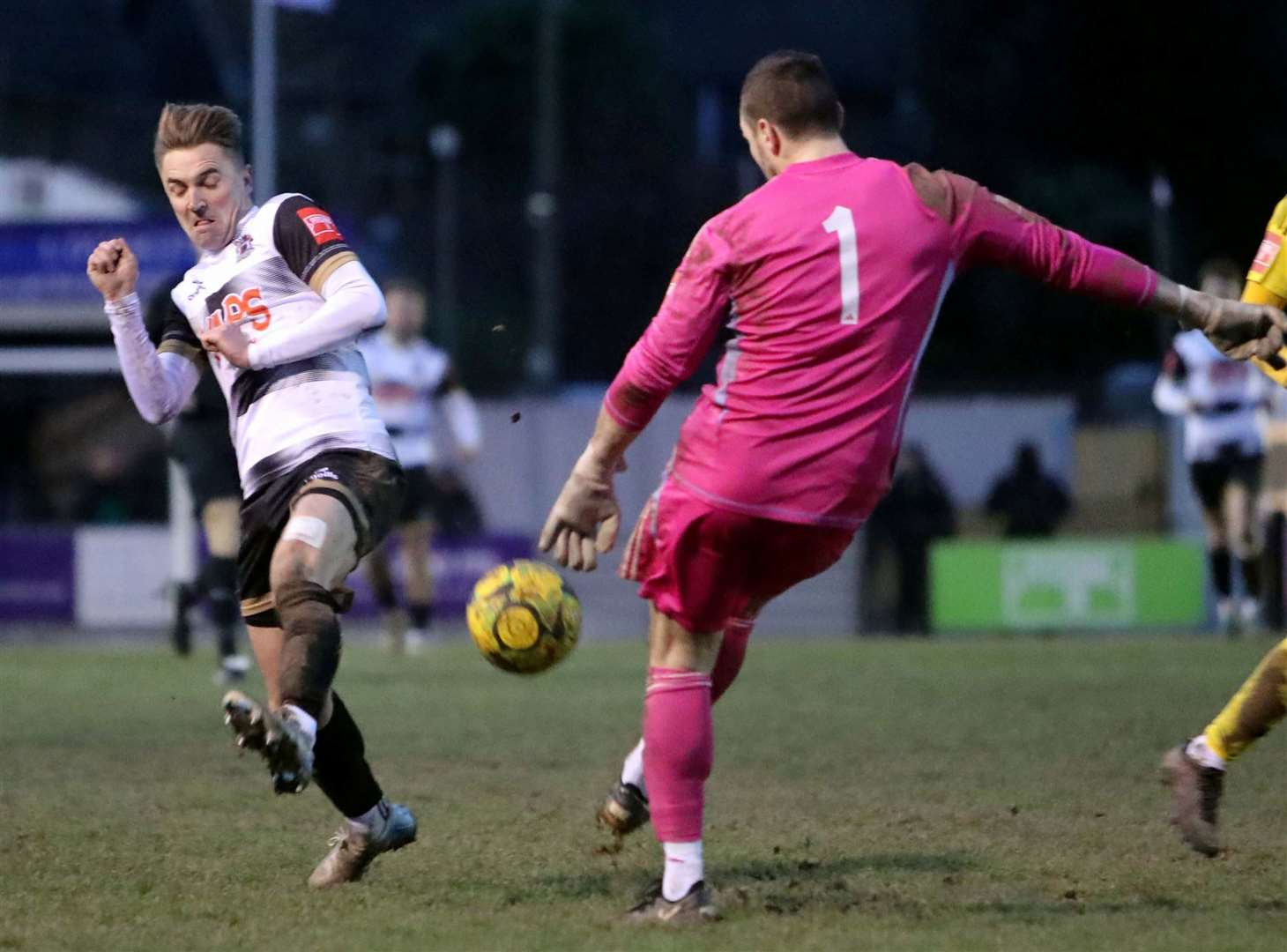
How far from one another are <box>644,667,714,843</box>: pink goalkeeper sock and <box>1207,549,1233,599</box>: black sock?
11.1 m

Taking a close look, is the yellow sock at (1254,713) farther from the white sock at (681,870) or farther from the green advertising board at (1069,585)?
the green advertising board at (1069,585)

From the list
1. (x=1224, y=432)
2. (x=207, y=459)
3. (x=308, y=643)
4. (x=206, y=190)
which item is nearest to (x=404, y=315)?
(x=207, y=459)

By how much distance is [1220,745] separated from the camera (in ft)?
20.5

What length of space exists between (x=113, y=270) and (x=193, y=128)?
0.47 metres

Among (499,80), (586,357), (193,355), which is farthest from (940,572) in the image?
(499,80)

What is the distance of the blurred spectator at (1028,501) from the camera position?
66.2ft

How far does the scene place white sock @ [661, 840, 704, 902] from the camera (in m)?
5.33

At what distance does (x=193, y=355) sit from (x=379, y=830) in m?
1.54

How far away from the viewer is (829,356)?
5344 mm

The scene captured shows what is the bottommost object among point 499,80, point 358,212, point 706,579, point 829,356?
point 706,579

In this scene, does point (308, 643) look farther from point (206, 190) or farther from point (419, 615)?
point (419, 615)

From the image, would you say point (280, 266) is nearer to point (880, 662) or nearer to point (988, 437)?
point (880, 662)

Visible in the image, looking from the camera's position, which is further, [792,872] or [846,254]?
[792,872]

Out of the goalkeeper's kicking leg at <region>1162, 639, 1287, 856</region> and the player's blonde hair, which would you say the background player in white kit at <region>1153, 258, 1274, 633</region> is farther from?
the player's blonde hair
